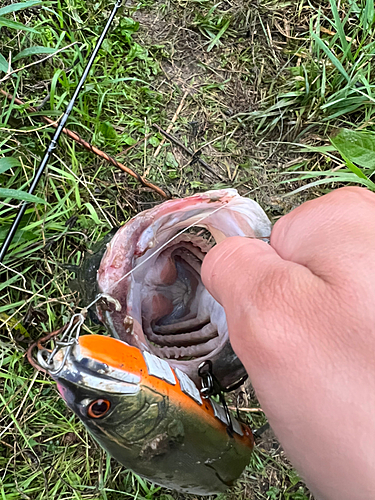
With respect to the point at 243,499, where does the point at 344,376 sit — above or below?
above

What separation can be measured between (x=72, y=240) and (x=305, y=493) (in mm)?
1964

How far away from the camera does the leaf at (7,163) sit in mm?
1687

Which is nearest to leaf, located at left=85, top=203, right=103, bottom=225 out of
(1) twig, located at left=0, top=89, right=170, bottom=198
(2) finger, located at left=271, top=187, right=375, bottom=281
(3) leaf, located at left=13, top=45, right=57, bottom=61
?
(1) twig, located at left=0, top=89, right=170, bottom=198

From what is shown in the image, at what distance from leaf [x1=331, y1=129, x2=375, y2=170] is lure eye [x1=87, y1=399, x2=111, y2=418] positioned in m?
1.42

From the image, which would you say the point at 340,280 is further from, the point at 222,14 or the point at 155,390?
the point at 222,14

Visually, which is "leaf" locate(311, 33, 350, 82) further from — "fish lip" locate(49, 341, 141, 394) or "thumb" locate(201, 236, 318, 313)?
"fish lip" locate(49, 341, 141, 394)

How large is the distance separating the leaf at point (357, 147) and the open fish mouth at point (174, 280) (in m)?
0.63

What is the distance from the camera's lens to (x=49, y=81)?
1.94 meters

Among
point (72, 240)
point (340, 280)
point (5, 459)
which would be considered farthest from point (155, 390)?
point (5, 459)

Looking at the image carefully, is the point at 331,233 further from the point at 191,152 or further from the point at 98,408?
the point at 191,152

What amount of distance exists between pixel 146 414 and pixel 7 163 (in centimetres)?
136

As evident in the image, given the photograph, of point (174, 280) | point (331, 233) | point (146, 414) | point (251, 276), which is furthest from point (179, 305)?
point (331, 233)

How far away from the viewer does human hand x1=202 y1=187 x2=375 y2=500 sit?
616 mm

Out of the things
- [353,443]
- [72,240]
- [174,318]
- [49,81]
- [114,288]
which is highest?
[49,81]
